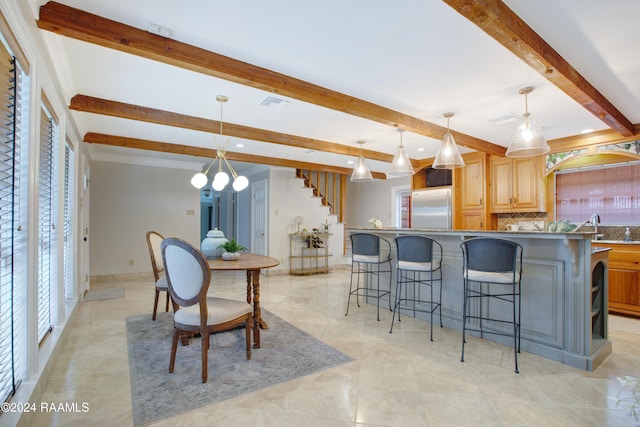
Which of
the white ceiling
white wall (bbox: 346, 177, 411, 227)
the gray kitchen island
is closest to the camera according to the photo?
the white ceiling

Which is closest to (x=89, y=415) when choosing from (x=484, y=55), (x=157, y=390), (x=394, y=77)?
(x=157, y=390)

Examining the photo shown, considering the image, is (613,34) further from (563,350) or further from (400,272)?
(400,272)

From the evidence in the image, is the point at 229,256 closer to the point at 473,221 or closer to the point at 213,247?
the point at 213,247

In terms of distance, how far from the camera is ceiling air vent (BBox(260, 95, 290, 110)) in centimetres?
324

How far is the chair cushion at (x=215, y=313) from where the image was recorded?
2259 millimetres

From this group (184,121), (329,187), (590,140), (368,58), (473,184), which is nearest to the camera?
(368,58)

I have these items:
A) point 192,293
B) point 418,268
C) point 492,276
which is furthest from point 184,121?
point 492,276

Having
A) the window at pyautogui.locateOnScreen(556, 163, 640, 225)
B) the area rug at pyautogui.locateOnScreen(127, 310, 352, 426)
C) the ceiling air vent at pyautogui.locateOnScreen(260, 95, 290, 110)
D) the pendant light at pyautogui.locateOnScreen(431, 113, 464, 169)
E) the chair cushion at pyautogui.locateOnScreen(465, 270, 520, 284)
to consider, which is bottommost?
the area rug at pyautogui.locateOnScreen(127, 310, 352, 426)

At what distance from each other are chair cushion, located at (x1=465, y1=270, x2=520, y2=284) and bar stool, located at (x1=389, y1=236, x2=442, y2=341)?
20.9 inches

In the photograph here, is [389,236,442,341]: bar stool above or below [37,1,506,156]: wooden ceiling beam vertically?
below

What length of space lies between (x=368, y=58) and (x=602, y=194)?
431 cm

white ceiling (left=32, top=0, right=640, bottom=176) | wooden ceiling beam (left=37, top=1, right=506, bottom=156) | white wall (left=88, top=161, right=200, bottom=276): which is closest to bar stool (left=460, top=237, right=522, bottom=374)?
white ceiling (left=32, top=0, right=640, bottom=176)

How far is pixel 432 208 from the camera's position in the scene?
611cm

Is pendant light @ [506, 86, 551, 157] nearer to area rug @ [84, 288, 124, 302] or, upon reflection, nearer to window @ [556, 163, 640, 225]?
window @ [556, 163, 640, 225]
